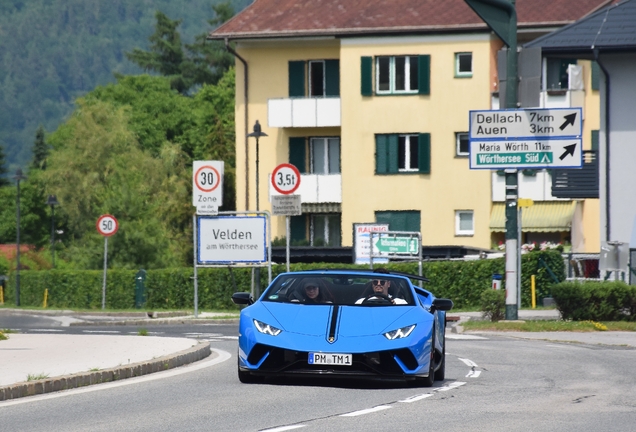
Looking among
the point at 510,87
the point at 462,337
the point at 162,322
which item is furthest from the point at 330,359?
the point at 162,322

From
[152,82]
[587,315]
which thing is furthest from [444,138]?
[152,82]

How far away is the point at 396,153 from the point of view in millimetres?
53906

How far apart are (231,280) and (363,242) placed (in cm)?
566

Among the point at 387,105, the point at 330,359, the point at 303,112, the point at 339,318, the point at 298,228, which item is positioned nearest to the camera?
the point at 330,359

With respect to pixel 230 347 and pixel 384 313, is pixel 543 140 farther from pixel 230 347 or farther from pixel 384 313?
pixel 384 313

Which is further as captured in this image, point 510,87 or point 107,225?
point 107,225

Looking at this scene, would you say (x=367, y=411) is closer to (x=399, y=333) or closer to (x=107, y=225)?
(x=399, y=333)

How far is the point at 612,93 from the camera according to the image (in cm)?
3703

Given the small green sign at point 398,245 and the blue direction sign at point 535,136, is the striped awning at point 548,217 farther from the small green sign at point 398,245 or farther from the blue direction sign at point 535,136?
the blue direction sign at point 535,136

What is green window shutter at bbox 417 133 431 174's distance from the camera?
53.3 meters

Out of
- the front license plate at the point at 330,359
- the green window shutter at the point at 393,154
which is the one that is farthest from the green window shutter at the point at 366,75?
the front license plate at the point at 330,359

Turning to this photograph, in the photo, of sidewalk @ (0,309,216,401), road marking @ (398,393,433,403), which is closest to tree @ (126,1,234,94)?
sidewalk @ (0,309,216,401)

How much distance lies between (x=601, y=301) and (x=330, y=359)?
50.5ft

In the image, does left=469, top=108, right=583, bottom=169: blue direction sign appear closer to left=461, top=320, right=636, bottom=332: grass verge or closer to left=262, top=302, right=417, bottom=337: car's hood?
left=461, top=320, right=636, bottom=332: grass verge
